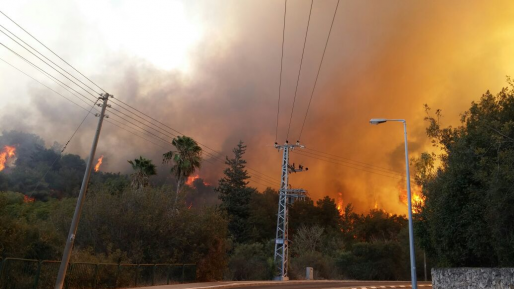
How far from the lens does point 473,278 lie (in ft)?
56.6

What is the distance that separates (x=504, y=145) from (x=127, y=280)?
69.2 feet

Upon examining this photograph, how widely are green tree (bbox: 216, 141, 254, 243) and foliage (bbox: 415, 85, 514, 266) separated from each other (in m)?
49.6

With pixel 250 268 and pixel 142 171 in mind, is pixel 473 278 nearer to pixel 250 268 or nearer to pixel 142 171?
pixel 250 268

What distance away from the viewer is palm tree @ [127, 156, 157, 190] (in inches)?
1763

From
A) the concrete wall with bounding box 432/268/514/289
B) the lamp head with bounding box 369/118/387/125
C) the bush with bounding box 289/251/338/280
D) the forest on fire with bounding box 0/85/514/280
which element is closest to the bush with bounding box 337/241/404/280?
the bush with bounding box 289/251/338/280

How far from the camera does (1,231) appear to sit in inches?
655

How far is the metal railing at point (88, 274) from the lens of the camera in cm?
1566

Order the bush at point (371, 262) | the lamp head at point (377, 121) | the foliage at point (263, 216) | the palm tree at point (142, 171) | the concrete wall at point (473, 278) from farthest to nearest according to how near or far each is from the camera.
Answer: the foliage at point (263, 216) < the bush at point (371, 262) < the palm tree at point (142, 171) < the lamp head at point (377, 121) < the concrete wall at point (473, 278)

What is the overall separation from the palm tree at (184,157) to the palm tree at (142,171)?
2317mm

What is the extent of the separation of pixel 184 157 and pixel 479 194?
34.5 meters

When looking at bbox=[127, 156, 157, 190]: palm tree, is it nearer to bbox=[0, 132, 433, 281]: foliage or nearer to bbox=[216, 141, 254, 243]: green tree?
bbox=[0, 132, 433, 281]: foliage

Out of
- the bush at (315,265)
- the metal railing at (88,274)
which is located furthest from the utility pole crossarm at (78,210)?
the bush at (315,265)

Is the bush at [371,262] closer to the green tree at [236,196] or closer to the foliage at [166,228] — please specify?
the foliage at [166,228]

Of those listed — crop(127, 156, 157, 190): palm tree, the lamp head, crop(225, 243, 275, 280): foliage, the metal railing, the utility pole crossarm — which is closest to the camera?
the metal railing
